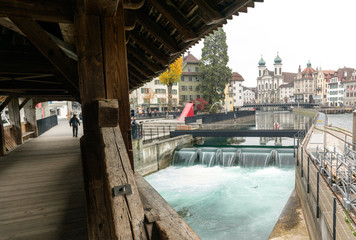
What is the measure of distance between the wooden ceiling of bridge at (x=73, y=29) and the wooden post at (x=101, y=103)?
19 centimetres

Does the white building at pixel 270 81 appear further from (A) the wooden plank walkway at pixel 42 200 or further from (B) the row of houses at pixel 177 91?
(A) the wooden plank walkway at pixel 42 200

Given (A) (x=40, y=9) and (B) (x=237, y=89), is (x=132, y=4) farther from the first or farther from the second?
(B) (x=237, y=89)

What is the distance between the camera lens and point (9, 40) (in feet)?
18.7

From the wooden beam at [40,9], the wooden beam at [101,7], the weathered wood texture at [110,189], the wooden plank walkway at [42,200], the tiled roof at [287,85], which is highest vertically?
the tiled roof at [287,85]

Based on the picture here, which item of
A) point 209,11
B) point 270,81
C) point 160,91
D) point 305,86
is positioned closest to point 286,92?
point 270,81

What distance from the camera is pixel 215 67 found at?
50625mm

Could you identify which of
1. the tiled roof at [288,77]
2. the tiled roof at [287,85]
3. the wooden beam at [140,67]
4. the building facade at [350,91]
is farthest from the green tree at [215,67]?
the tiled roof at [288,77]

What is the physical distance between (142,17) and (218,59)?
49460 mm

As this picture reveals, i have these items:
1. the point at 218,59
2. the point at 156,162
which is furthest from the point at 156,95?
the point at 156,162

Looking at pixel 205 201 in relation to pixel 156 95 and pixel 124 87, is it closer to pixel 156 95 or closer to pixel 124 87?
pixel 124 87

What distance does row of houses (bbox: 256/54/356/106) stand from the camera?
288 feet

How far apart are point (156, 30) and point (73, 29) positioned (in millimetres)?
1551

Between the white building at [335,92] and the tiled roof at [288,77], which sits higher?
the tiled roof at [288,77]

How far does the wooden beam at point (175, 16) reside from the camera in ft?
10.6
